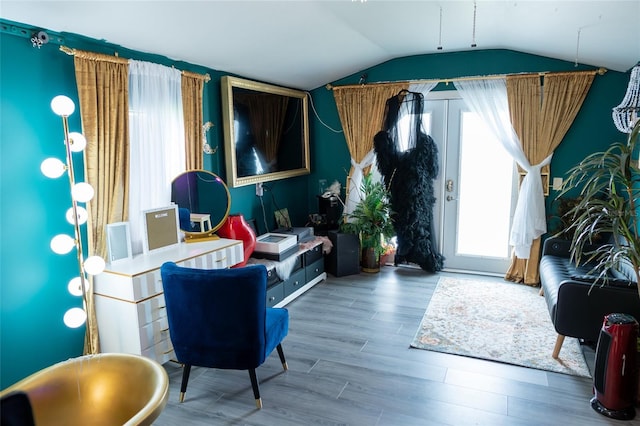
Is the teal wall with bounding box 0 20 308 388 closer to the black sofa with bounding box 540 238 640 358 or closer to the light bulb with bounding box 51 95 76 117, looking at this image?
the light bulb with bounding box 51 95 76 117

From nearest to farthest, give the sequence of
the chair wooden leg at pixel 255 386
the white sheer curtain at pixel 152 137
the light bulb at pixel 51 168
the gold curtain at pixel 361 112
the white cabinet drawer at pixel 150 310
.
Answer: the light bulb at pixel 51 168 → the chair wooden leg at pixel 255 386 → the white cabinet drawer at pixel 150 310 → the white sheer curtain at pixel 152 137 → the gold curtain at pixel 361 112

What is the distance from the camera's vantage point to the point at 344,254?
4.75 meters

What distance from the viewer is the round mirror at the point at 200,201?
3.32 metres

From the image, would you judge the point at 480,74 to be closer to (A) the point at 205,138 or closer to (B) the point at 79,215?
(A) the point at 205,138

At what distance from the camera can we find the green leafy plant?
185 inches

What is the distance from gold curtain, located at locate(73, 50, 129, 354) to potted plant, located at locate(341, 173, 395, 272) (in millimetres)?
2586

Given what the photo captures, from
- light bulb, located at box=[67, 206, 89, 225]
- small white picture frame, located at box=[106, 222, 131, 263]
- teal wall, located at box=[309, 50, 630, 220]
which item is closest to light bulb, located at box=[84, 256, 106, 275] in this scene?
light bulb, located at box=[67, 206, 89, 225]

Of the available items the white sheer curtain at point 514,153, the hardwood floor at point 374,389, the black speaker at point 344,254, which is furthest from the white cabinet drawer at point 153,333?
the white sheer curtain at point 514,153

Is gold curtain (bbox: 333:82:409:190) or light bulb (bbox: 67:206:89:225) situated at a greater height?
gold curtain (bbox: 333:82:409:190)

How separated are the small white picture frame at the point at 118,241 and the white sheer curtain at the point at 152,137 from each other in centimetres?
17

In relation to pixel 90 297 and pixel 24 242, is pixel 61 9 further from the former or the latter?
pixel 90 297

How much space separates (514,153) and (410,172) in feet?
3.50

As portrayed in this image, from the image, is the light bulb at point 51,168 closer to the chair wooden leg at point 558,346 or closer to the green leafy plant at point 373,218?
the green leafy plant at point 373,218

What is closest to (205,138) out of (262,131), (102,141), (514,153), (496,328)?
(262,131)
